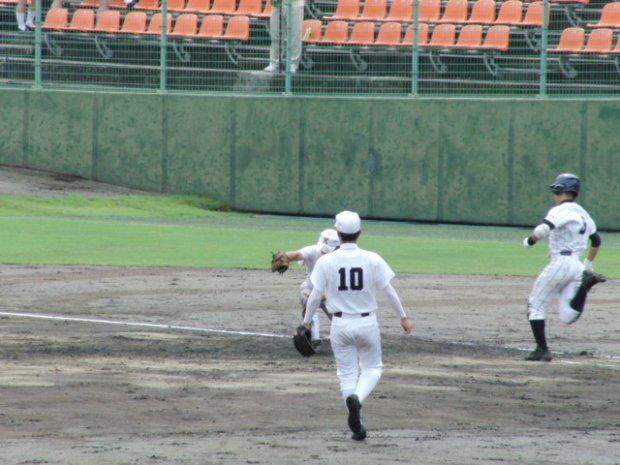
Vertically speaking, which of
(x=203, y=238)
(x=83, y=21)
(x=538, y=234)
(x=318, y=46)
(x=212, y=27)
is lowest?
(x=203, y=238)

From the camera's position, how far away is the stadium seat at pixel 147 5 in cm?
3036

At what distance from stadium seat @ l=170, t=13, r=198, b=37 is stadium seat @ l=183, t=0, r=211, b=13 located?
31cm

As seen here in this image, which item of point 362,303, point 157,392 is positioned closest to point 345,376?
point 362,303

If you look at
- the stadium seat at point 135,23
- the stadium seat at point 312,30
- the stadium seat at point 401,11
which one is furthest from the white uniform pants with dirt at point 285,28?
the stadium seat at point 135,23

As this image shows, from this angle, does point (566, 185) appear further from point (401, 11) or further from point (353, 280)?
point (401, 11)

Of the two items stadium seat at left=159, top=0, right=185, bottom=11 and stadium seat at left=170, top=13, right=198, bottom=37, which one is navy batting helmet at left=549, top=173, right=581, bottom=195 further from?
stadium seat at left=159, top=0, right=185, bottom=11

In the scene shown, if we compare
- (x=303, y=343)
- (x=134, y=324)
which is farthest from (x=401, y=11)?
(x=303, y=343)

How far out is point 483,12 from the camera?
27.8 meters

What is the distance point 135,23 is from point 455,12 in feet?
22.4

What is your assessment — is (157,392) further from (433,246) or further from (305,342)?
(433,246)

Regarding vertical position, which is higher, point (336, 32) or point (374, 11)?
point (374, 11)

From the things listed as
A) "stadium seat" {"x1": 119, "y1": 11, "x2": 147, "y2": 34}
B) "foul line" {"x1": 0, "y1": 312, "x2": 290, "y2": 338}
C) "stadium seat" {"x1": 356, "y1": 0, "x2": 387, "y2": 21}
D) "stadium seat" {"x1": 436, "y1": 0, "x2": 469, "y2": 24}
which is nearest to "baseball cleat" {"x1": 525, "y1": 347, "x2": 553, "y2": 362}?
"foul line" {"x1": 0, "y1": 312, "x2": 290, "y2": 338}

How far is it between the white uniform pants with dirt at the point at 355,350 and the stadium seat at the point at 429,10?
18602 mm

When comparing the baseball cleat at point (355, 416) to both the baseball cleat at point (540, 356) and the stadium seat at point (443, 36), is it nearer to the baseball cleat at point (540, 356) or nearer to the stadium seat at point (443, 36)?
the baseball cleat at point (540, 356)
